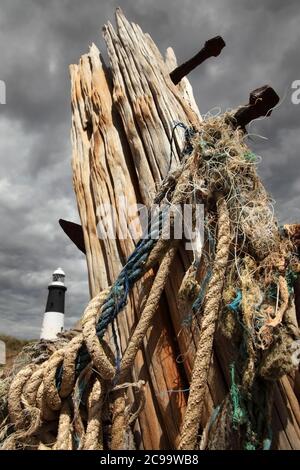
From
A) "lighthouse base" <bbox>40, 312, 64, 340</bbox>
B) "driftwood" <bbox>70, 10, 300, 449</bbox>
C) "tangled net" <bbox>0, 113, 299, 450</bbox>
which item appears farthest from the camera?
"lighthouse base" <bbox>40, 312, 64, 340</bbox>

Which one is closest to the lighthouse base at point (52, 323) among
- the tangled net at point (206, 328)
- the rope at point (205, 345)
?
the tangled net at point (206, 328)

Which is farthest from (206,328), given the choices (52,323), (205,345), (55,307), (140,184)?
(55,307)

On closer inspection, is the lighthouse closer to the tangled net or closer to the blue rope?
the tangled net

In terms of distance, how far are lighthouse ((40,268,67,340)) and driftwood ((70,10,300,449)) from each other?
8.12 meters

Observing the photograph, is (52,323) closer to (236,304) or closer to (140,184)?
(140,184)

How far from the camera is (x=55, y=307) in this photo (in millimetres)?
12344

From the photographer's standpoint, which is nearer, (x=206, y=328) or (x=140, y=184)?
(x=206, y=328)

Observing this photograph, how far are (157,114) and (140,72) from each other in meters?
0.56

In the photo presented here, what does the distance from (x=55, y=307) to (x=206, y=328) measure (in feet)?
39.3

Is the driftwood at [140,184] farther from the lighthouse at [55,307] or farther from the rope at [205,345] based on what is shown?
the lighthouse at [55,307]

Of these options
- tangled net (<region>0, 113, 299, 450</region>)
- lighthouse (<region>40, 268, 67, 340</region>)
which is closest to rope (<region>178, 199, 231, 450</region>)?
tangled net (<region>0, 113, 299, 450</region>)

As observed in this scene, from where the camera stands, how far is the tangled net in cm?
→ 114
